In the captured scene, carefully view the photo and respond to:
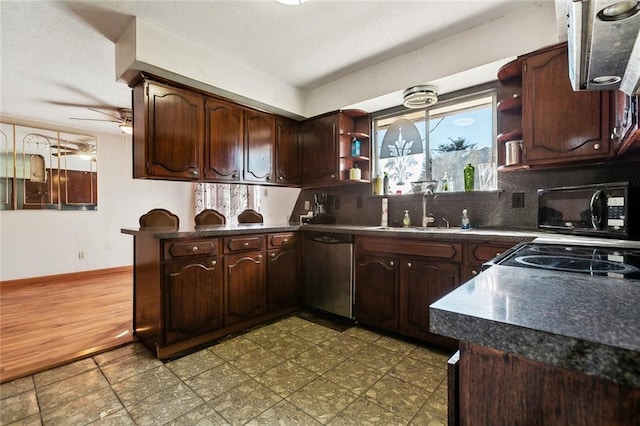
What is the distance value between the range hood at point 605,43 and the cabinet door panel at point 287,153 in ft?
9.15

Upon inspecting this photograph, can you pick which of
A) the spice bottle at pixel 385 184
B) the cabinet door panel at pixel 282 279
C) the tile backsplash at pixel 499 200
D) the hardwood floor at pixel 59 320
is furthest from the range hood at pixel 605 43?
the hardwood floor at pixel 59 320

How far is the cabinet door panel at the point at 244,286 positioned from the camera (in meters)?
2.60

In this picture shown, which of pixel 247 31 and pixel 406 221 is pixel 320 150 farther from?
pixel 247 31

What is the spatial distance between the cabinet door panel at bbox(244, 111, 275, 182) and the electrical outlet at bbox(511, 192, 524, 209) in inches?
94.4

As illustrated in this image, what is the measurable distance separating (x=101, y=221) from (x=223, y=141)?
3.37 metres

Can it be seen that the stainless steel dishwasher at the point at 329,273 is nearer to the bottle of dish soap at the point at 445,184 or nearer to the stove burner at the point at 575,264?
the bottle of dish soap at the point at 445,184

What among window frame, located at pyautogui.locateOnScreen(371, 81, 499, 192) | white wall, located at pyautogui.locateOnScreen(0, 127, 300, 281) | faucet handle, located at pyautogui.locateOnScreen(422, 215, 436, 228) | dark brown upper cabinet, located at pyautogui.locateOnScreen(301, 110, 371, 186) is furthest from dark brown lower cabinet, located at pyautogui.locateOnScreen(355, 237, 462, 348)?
white wall, located at pyautogui.locateOnScreen(0, 127, 300, 281)

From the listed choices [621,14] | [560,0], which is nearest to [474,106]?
[560,0]

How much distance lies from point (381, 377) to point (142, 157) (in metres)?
2.49

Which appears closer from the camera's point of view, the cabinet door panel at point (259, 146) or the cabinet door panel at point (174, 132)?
the cabinet door panel at point (174, 132)

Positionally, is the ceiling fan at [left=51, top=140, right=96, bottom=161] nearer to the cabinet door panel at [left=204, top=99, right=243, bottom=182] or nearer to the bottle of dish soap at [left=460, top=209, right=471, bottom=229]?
the cabinet door panel at [left=204, top=99, right=243, bottom=182]

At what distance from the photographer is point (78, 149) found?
468cm

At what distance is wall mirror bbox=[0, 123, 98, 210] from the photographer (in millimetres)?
4086

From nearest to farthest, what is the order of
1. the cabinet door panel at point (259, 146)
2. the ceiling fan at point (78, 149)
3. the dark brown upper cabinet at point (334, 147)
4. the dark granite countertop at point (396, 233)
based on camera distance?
the dark granite countertop at point (396, 233)
the cabinet door panel at point (259, 146)
the dark brown upper cabinet at point (334, 147)
the ceiling fan at point (78, 149)
